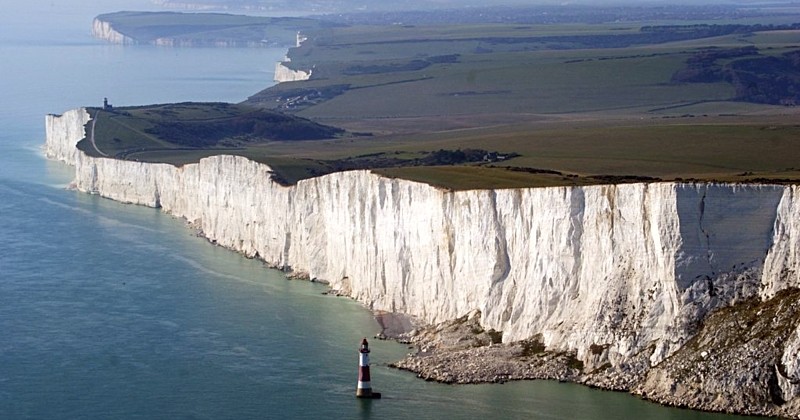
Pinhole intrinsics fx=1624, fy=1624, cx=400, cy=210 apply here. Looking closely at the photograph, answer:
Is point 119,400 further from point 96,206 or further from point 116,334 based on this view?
point 96,206

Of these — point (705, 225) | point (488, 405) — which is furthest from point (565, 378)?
point (705, 225)

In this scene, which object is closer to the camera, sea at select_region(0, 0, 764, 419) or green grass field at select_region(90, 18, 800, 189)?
sea at select_region(0, 0, 764, 419)

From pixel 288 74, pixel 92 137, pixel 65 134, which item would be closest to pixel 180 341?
pixel 92 137

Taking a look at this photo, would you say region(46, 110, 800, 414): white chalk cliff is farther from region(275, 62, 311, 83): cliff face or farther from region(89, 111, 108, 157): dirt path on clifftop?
region(275, 62, 311, 83): cliff face

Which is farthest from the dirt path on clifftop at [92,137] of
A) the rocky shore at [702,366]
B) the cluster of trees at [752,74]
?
the cluster of trees at [752,74]

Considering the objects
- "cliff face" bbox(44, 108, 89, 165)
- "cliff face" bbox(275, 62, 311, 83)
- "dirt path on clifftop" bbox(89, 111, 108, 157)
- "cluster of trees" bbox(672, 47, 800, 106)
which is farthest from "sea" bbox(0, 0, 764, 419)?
"cliff face" bbox(275, 62, 311, 83)
